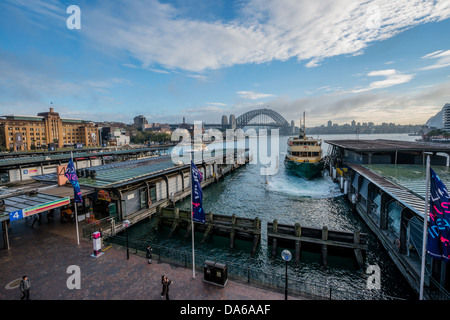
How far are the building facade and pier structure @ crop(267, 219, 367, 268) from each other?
13104 cm

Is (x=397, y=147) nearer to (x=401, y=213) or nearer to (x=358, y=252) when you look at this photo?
(x=401, y=213)

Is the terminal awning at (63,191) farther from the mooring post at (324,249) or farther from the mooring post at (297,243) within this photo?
the mooring post at (324,249)

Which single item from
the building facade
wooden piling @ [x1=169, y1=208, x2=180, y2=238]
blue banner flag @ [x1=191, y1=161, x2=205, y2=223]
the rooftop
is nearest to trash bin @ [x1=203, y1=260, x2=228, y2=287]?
blue banner flag @ [x1=191, y1=161, x2=205, y2=223]

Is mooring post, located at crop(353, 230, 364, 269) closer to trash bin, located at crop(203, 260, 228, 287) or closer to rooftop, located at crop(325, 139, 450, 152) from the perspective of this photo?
trash bin, located at crop(203, 260, 228, 287)

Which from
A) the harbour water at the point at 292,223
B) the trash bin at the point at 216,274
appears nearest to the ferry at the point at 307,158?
the harbour water at the point at 292,223

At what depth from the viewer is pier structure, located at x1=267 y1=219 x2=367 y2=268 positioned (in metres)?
17.1

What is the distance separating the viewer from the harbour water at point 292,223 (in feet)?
52.1

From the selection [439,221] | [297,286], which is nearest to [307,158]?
[297,286]

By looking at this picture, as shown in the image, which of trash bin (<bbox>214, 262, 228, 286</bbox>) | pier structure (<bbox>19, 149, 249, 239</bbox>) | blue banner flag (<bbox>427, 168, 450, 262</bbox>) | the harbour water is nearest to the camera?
blue banner flag (<bbox>427, 168, 450, 262</bbox>)

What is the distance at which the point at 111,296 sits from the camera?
37.8 feet

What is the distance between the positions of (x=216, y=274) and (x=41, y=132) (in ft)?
561
